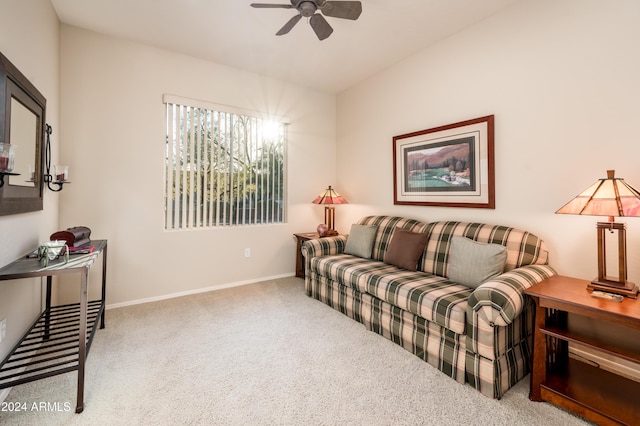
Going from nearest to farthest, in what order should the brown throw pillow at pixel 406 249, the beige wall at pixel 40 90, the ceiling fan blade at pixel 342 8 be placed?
the beige wall at pixel 40 90 → the ceiling fan blade at pixel 342 8 → the brown throw pillow at pixel 406 249

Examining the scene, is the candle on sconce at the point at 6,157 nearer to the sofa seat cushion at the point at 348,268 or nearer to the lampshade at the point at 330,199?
the sofa seat cushion at the point at 348,268

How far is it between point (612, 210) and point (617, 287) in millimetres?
452

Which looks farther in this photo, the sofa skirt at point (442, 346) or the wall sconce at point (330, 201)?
the wall sconce at point (330, 201)

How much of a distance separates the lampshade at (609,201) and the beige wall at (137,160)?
328 cm

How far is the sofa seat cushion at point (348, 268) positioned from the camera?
103 inches

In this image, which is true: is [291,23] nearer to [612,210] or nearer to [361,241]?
[361,241]

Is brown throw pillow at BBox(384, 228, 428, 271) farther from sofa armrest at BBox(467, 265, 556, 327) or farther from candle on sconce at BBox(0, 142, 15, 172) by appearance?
candle on sconce at BBox(0, 142, 15, 172)

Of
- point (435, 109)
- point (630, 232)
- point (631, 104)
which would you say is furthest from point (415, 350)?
point (435, 109)

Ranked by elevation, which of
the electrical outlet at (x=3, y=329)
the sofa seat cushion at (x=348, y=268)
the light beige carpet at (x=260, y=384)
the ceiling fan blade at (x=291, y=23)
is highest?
the ceiling fan blade at (x=291, y=23)

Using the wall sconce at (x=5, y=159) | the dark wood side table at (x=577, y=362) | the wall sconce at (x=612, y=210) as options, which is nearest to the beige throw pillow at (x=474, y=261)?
the dark wood side table at (x=577, y=362)

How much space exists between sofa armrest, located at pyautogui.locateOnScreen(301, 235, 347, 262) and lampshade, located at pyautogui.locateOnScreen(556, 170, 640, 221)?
219cm

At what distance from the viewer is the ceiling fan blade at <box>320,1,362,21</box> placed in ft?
6.84

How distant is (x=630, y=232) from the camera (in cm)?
192

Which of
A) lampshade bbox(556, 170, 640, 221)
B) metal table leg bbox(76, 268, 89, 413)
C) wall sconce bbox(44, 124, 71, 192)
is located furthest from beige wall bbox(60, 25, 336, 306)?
lampshade bbox(556, 170, 640, 221)
